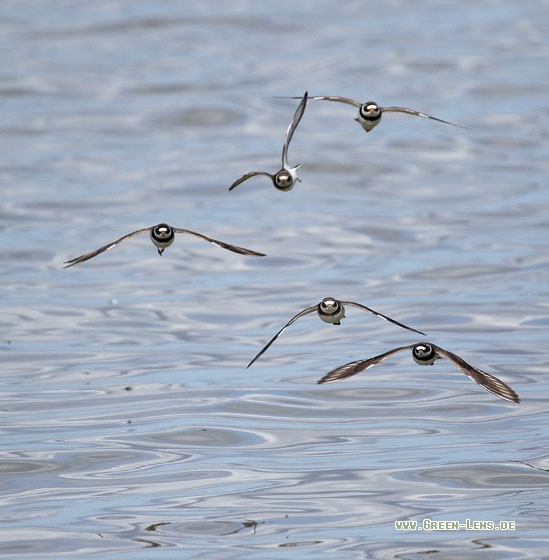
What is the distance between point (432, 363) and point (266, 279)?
18.4 m

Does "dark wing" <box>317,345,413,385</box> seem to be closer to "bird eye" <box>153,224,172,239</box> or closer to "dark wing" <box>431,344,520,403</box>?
"dark wing" <box>431,344,520,403</box>

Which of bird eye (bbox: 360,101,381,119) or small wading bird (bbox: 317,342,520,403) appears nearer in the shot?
small wading bird (bbox: 317,342,520,403)

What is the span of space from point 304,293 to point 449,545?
15444 mm

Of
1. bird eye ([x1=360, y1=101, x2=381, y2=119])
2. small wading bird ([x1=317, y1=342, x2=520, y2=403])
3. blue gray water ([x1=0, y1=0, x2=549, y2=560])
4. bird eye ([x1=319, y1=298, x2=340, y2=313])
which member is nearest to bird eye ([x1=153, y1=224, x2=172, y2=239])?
bird eye ([x1=319, y1=298, x2=340, y2=313])

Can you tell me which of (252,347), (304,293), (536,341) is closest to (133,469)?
(252,347)

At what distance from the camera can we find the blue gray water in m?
15.9

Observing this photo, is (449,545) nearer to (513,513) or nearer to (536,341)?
(513,513)

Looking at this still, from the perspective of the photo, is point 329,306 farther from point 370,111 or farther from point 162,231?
point 370,111

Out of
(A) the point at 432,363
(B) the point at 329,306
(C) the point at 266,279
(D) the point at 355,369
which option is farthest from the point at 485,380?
(C) the point at 266,279

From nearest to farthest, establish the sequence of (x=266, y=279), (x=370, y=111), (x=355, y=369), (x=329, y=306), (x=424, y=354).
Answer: (x=355, y=369) → (x=424, y=354) → (x=329, y=306) → (x=370, y=111) → (x=266, y=279)

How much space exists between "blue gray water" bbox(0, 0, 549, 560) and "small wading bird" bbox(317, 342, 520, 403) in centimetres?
214

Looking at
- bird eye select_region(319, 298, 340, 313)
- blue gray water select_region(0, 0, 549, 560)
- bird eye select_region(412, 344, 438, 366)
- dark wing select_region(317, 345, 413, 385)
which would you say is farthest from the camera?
blue gray water select_region(0, 0, 549, 560)

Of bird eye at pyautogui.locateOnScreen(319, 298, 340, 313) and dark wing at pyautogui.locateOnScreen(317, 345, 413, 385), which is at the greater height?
bird eye at pyautogui.locateOnScreen(319, 298, 340, 313)

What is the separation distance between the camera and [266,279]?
103 feet
